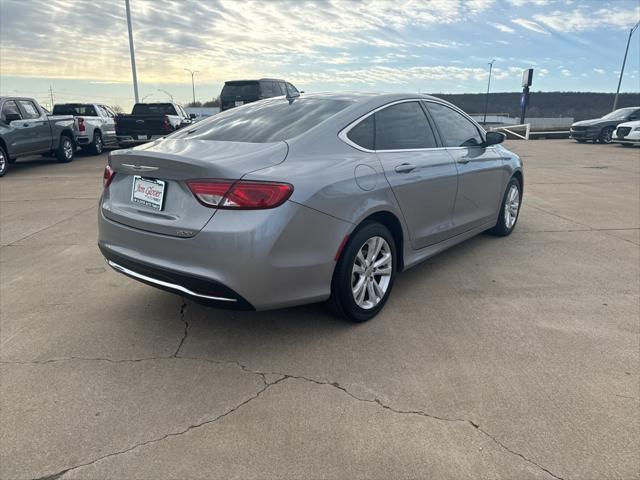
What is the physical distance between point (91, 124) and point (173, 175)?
51.5 ft

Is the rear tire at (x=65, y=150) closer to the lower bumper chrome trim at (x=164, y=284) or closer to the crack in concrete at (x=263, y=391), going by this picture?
the lower bumper chrome trim at (x=164, y=284)


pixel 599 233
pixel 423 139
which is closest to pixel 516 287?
pixel 423 139

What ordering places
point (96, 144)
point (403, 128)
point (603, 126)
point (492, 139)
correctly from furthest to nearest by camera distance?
point (603, 126), point (96, 144), point (492, 139), point (403, 128)

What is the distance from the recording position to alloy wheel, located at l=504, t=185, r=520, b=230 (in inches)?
229

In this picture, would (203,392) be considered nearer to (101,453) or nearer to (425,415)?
(101,453)

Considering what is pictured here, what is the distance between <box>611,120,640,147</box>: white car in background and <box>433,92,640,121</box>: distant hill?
257 ft

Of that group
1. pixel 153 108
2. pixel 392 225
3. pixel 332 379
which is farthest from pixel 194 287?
pixel 153 108

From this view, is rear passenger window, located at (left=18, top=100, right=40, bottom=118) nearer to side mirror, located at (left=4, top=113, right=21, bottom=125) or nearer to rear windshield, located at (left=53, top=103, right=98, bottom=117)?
side mirror, located at (left=4, top=113, right=21, bottom=125)

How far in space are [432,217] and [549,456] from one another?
227 cm

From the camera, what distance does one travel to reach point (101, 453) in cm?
228

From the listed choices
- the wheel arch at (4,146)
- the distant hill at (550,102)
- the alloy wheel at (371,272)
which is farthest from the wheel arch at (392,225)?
the distant hill at (550,102)

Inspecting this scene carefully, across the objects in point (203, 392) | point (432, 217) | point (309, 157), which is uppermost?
point (309, 157)

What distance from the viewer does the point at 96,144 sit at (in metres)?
16.8

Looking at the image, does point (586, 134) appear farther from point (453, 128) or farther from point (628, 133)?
Answer: point (453, 128)
